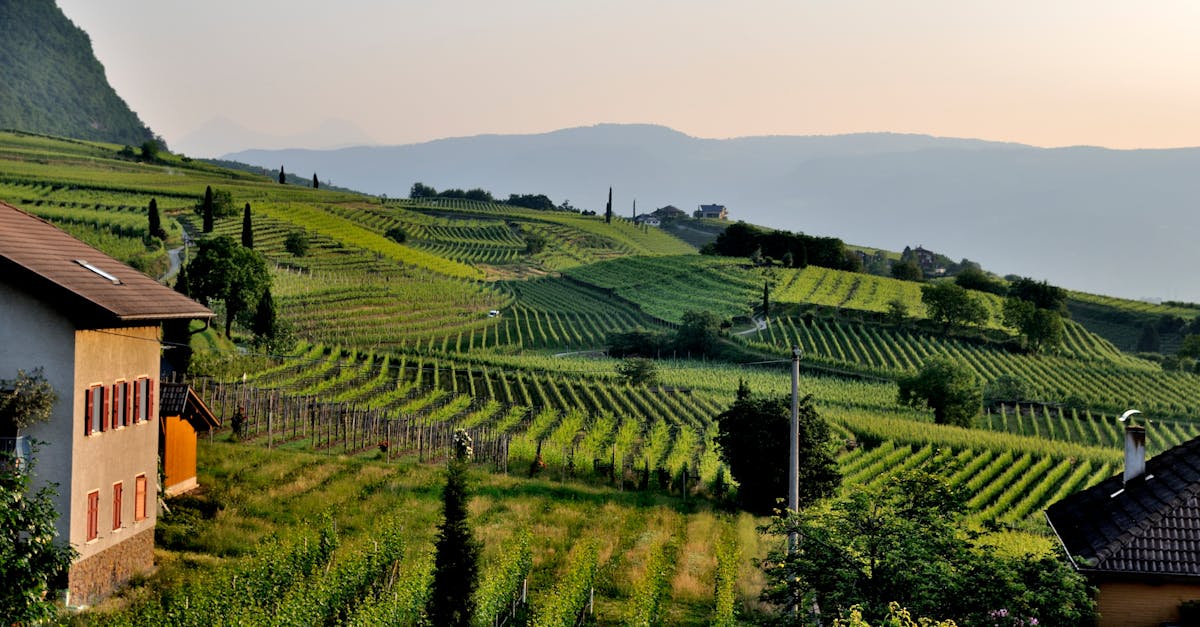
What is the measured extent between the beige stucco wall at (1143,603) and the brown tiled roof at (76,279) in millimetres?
15234

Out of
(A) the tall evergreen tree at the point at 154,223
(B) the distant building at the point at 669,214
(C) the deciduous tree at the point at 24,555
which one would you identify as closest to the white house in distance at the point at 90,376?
(C) the deciduous tree at the point at 24,555

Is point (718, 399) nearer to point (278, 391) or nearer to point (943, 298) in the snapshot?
point (278, 391)

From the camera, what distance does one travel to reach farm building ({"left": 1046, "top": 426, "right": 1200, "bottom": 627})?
14.1 metres

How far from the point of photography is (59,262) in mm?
17953

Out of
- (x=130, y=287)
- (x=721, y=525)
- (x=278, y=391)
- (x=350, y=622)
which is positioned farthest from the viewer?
(x=278, y=391)

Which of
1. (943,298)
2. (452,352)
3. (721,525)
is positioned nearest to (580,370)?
(452,352)

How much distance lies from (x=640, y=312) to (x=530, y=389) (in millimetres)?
36467

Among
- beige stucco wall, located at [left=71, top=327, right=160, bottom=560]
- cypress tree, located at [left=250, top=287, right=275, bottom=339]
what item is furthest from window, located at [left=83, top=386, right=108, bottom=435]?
cypress tree, located at [left=250, top=287, right=275, bottom=339]

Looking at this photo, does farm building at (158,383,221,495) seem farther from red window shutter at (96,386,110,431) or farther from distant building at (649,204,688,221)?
distant building at (649,204,688,221)

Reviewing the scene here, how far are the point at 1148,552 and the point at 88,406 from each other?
16241 millimetres

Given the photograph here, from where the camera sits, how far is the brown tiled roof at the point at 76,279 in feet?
55.5

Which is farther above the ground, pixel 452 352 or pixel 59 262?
pixel 59 262

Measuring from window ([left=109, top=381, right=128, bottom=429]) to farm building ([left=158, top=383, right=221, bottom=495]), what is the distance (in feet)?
12.0

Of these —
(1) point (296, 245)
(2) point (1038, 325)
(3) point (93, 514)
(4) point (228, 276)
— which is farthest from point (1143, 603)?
(1) point (296, 245)
